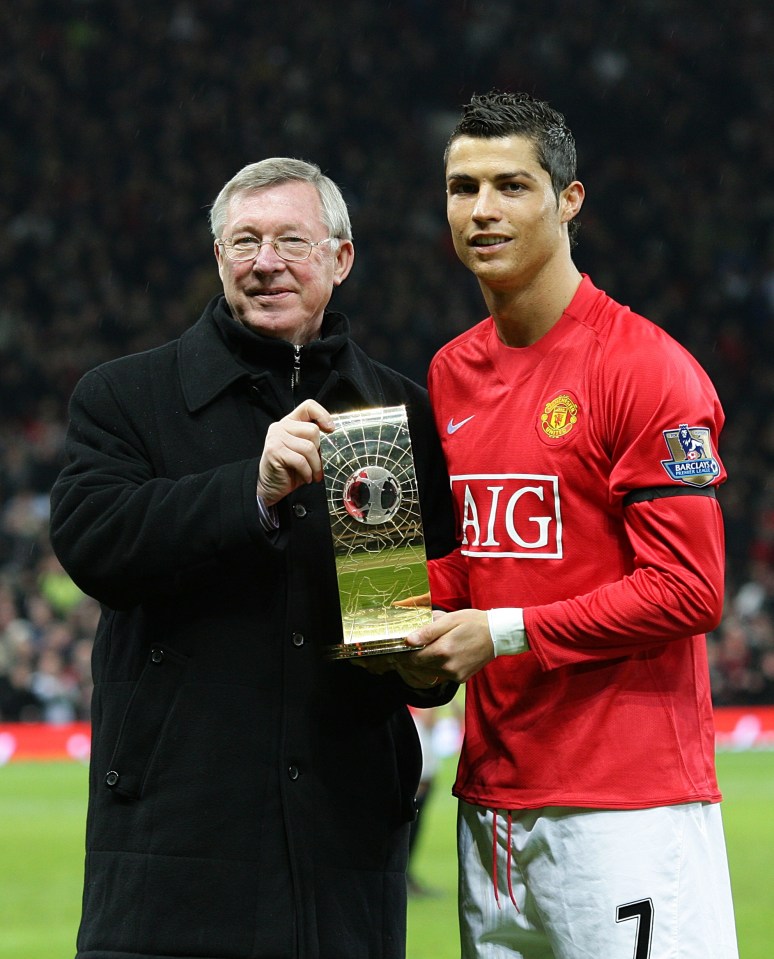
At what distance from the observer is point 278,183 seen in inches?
122

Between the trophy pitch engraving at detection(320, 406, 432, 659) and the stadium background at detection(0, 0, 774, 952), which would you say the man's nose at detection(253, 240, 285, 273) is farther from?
the stadium background at detection(0, 0, 774, 952)

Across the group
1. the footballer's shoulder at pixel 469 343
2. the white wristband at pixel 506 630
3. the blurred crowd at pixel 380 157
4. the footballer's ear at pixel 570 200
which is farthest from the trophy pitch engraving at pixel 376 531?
the blurred crowd at pixel 380 157

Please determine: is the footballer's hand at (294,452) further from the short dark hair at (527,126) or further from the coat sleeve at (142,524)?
the short dark hair at (527,126)

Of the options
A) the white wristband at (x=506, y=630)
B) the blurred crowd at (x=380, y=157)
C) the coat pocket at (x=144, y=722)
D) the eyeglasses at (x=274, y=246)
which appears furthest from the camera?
the blurred crowd at (x=380, y=157)

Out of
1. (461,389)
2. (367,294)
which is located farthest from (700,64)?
(461,389)

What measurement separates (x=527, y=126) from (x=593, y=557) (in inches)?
33.4

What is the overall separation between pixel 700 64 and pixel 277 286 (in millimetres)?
18287

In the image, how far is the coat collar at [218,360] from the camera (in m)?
3.09

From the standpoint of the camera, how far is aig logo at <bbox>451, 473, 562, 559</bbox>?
2.93m

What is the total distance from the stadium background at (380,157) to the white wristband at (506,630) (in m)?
13.5

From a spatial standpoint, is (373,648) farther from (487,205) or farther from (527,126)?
(527,126)

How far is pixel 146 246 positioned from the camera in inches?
713

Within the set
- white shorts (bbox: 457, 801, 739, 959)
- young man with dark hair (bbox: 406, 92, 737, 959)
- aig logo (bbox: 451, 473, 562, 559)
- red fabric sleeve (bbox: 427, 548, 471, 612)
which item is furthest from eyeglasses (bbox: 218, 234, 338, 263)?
white shorts (bbox: 457, 801, 739, 959)

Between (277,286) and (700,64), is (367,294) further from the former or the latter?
(277,286)
